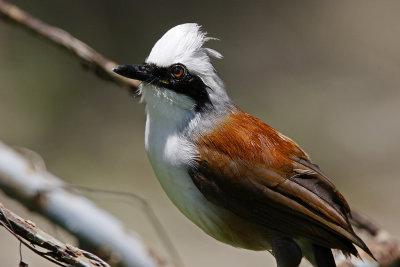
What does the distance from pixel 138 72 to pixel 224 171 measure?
68cm

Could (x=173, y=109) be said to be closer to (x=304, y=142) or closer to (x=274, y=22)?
(x=304, y=142)

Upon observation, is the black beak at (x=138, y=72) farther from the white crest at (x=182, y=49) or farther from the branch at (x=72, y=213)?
the branch at (x=72, y=213)

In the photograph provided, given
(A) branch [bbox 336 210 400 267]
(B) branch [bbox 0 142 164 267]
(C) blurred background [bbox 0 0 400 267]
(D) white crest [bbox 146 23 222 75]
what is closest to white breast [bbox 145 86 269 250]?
(D) white crest [bbox 146 23 222 75]

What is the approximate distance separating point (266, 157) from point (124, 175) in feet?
17.0

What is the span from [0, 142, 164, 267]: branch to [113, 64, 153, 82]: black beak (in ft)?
2.49

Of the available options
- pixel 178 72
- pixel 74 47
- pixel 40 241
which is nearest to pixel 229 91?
pixel 74 47

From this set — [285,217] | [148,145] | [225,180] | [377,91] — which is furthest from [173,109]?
[377,91]

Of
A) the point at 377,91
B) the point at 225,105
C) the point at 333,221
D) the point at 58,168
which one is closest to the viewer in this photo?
the point at 333,221

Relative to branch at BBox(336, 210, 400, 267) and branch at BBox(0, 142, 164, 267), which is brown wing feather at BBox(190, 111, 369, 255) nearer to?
branch at BBox(336, 210, 400, 267)

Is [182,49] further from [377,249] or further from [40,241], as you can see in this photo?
[377,249]

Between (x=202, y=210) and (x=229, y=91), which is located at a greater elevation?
(x=229, y=91)

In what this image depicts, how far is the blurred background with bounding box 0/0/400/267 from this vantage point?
8602mm

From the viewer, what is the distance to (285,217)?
3633 mm

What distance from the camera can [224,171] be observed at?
3.61m
